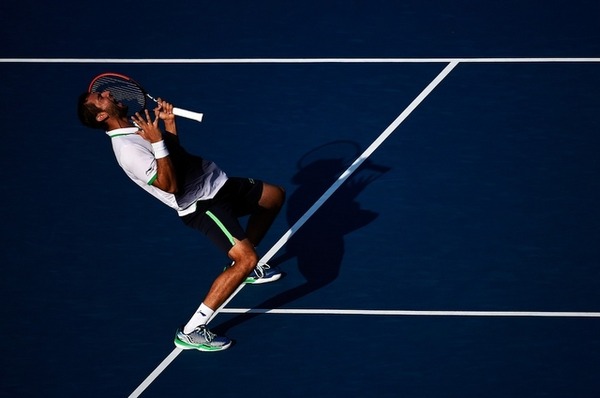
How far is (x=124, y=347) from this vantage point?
26.1 ft

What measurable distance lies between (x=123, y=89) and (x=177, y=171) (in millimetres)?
798

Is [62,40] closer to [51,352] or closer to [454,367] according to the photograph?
[51,352]

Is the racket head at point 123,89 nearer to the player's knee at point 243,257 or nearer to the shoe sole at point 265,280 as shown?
the player's knee at point 243,257

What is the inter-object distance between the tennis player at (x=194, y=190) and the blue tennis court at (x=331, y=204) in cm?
53

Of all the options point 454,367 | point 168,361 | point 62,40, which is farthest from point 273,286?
point 62,40

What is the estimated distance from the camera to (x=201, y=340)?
781 centimetres

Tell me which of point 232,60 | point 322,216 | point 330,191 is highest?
point 232,60

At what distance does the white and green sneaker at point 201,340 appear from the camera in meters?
7.80

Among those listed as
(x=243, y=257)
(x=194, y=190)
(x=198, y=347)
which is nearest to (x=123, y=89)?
(x=194, y=190)

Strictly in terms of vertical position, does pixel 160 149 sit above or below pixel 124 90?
below

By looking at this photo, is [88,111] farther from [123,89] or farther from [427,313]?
[427,313]

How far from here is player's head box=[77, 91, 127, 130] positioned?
7332 mm

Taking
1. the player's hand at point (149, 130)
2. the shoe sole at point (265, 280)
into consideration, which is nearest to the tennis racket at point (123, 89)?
the player's hand at point (149, 130)

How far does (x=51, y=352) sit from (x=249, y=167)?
2687mm
